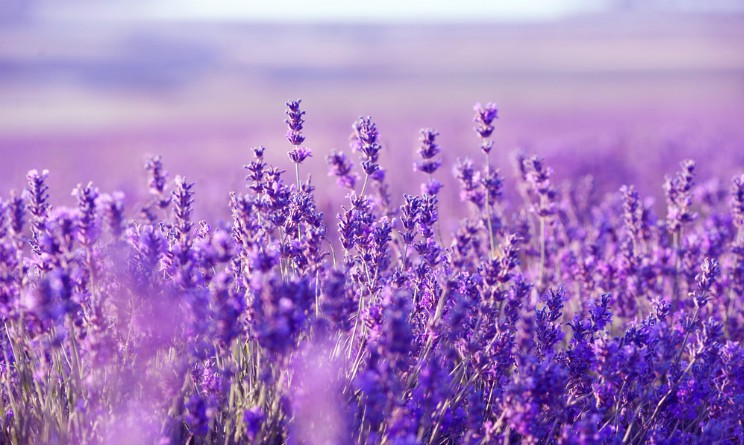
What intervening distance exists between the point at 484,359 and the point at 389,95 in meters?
36.5

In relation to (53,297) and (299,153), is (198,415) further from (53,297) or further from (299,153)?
(299,153)

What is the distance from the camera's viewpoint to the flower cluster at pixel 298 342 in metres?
2.12

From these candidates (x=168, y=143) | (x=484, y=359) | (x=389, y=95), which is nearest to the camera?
(x=484, y=359)

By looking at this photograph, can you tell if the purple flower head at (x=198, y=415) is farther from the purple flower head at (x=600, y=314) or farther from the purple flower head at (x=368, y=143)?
the purple flower head at (x=600, y=314)

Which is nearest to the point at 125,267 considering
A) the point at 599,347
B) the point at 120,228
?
the point at 120,228

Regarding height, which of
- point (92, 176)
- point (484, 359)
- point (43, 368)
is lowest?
point (484, 359)

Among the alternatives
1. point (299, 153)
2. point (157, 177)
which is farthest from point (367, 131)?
point (157, 177)

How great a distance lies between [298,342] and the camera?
7.78 feet

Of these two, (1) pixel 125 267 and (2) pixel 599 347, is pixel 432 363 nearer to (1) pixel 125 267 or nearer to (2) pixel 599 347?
(2) pixel 599 347

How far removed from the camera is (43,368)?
2.21m

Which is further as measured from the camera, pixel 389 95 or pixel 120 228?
pixel 389 95

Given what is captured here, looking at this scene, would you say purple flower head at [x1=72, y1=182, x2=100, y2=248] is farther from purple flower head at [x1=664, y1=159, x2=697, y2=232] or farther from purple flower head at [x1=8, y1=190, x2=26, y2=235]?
purple flower head at [x1=664, y1=159, x2=697, y2=232]

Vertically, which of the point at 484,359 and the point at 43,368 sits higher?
the point at 43,368

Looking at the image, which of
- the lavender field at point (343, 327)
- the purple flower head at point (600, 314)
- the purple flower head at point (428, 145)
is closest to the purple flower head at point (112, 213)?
the lavender field at point (343, 327)
